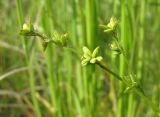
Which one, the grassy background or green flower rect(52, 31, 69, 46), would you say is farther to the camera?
the grassy background

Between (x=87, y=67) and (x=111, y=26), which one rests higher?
(x=111, y=26)

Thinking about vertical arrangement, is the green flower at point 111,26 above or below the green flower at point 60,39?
above

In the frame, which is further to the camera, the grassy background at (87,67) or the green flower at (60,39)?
the grassy background at (87,67)

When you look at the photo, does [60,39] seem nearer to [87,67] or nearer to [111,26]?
[111,26]

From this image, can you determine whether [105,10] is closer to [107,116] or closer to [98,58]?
[107,116]

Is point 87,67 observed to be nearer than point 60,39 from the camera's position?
No

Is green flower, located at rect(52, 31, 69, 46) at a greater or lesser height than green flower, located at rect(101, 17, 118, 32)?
lesser

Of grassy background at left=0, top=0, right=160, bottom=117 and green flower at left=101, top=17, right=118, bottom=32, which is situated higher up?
green flower at left=101, top=17, right=118, bottom=32

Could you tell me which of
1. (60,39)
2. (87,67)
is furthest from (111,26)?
(87,67)

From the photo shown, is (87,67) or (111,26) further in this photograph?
(87,67)

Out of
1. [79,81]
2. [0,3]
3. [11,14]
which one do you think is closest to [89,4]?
[79,81]

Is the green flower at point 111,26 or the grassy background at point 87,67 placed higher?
the green flower at point 111,26

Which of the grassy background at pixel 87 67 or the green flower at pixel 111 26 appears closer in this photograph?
the green flower at pixel 111 26
